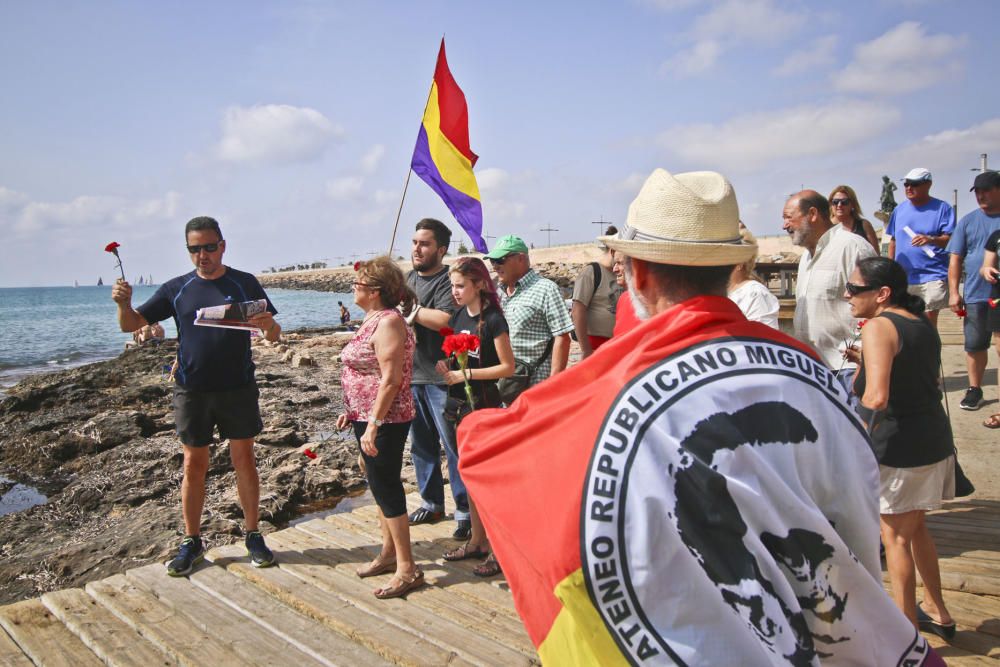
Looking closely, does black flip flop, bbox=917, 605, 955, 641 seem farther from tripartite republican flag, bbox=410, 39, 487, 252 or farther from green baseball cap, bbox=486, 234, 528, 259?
tripartite republican flag, bbox=410, 39, 487, 252

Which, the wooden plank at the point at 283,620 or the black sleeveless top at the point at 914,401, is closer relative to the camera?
the black sleeveless top at the point at 914,401

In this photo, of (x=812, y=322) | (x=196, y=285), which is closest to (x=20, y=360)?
(x=196, y=285)

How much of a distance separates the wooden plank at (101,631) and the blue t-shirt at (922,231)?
690cm

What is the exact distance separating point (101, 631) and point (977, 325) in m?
7.62

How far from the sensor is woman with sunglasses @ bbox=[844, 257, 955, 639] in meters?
3.14

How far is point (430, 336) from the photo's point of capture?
195 inches

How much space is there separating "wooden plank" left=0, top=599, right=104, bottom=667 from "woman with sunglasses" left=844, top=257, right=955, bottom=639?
3.95 metres

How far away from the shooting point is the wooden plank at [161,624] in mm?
3381

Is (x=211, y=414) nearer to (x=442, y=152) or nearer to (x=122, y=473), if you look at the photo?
(x=442, y=152)

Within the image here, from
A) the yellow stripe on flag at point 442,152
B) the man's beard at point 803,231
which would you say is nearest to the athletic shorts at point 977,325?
the man's beard at point 803,231

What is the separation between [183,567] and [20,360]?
31066 millimetres

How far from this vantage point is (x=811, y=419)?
5.59 ft

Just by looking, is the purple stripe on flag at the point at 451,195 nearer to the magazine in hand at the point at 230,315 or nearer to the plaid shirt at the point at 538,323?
the plaid shirt at the point at 538,323

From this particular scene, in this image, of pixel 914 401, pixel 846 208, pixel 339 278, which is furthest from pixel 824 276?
pixel 339 278
